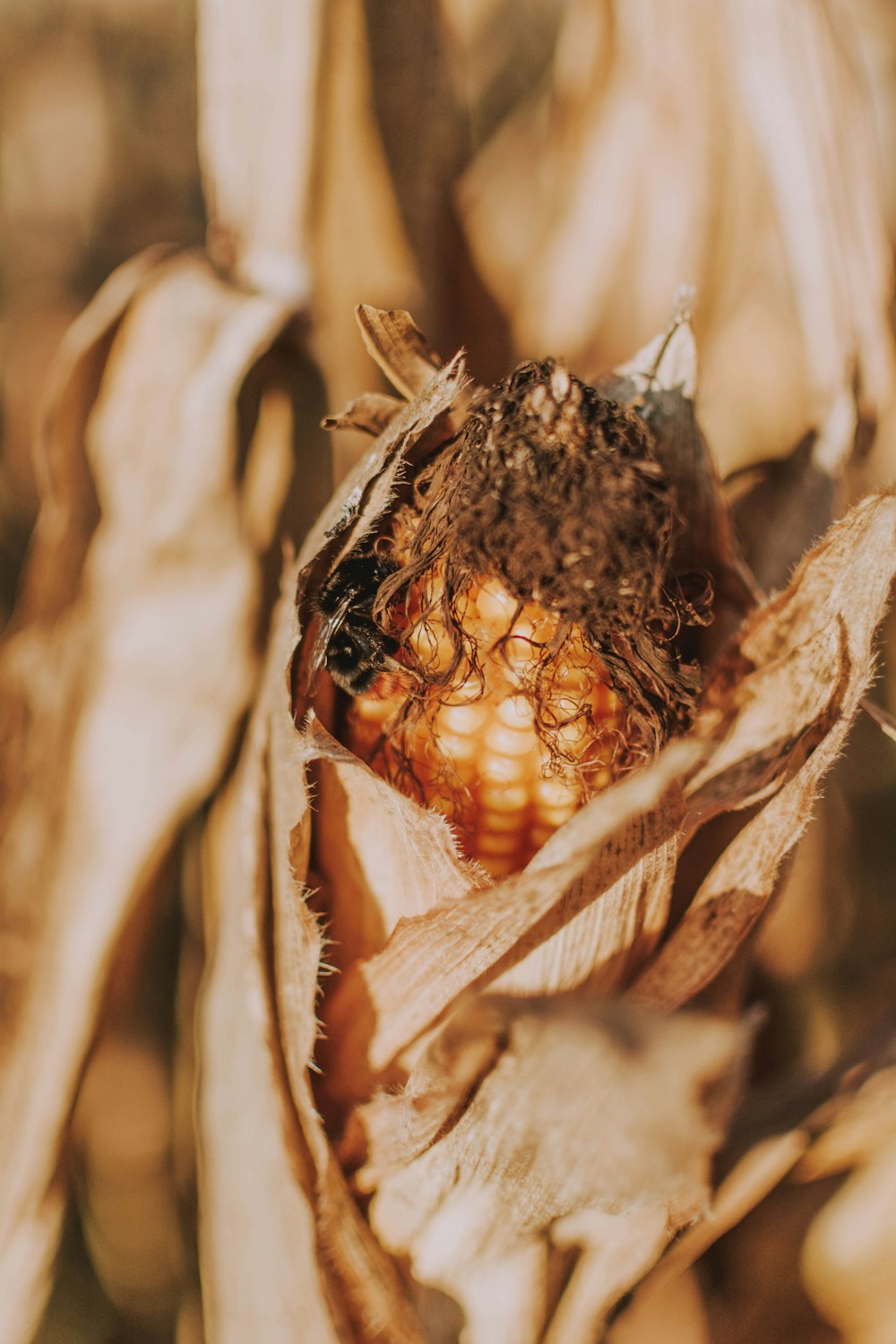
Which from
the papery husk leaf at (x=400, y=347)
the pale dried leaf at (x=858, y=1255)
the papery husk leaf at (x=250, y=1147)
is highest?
the papery husk leaf at (x=400, y=347)

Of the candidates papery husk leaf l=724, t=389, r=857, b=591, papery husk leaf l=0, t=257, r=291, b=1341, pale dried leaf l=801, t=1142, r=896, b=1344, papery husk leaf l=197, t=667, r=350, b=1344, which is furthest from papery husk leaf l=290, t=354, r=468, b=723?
pale dried leaf l=801, t=1142, r=896, b=1344

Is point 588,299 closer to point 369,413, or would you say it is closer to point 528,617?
point 369,413

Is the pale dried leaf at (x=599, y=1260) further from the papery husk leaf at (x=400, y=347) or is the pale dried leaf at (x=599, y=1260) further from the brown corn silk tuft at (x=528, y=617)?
the papery husk leaf at (x=400, y=347)

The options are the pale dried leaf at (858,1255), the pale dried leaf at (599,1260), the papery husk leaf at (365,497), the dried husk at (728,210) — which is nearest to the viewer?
the papery husk leaf at (365,497)

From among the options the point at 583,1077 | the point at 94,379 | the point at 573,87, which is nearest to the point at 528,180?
the point at 573,87

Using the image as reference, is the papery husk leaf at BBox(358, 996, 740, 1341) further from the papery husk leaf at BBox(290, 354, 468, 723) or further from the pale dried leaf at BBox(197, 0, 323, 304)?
the pale dried leaf at BBox(197, 0, 323, 304)

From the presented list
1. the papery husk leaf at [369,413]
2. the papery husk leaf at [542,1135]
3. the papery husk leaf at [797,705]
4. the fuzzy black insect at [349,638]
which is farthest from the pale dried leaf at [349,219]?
the papery husk leaf at [542,1135]
